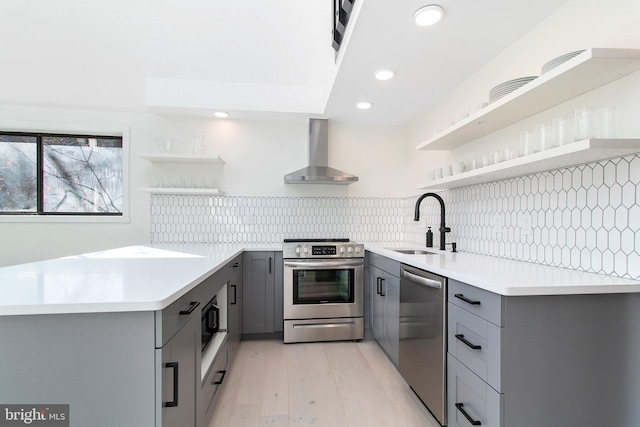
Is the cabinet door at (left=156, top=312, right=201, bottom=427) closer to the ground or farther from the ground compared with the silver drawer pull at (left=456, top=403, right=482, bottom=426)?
farther from the ground

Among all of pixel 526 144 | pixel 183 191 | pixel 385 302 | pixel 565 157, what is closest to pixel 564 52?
pixel 526 144

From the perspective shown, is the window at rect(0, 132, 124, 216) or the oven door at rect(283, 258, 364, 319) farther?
the window at rect(0, 132, 124, 216)

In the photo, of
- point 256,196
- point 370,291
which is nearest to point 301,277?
point 370,291

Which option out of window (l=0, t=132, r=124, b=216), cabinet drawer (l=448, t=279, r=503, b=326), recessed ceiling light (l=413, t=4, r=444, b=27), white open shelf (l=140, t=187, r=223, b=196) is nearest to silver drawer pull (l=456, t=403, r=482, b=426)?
Answer: cabinet drawer (l=448, t=279, r=503, b=326)

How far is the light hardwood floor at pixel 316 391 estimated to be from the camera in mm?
1737

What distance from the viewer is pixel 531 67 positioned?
172cm

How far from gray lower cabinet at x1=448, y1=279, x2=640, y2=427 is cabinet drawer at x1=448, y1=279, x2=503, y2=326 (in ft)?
0.04

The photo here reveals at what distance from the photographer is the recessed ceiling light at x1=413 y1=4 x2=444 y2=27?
5.07ft

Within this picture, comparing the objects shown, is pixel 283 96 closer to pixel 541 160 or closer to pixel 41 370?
pixel 541 160

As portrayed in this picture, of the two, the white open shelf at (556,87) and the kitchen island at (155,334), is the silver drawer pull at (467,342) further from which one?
the white open shelf at (556,87)

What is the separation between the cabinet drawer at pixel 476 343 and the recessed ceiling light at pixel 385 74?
172 centimetres

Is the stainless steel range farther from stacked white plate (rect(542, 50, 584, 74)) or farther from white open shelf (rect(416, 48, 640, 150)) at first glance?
stacked white plate (rect(542, 50, 584, 74))

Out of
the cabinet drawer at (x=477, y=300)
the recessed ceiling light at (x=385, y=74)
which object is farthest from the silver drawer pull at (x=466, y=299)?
the recessed ceiling light at (x=385, y=74)

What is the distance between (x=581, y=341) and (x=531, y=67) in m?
1.50
